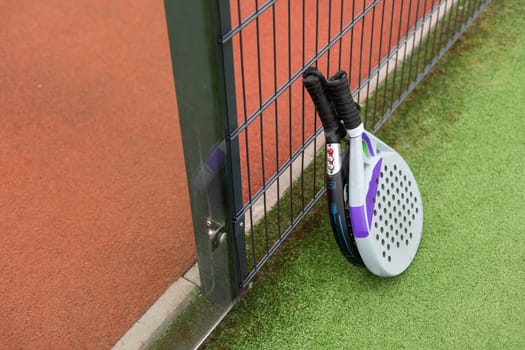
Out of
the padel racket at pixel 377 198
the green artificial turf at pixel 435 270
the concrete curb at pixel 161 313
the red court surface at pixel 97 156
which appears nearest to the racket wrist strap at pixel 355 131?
the padel racket at pixel 377 198

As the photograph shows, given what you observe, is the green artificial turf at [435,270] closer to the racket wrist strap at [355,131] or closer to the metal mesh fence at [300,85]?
the metal mesh fence at [300,85]

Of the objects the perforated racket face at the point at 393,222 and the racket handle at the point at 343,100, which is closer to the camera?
the racket handle at the point at 343,100

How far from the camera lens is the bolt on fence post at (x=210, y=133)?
1617mm

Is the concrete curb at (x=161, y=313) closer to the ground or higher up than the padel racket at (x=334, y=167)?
closer to the ground

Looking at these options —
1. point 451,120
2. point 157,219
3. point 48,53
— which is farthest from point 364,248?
point 48,53

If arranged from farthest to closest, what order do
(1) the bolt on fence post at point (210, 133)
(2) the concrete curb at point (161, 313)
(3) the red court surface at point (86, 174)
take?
(3) the red court surface at point (86, 174)
(2) the concrete curb at point (161, 313)
(1) the bolt on fence post at point (210, 133)

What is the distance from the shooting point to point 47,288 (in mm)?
2383

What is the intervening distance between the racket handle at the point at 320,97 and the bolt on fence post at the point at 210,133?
10.7 inches

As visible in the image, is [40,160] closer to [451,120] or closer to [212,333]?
[212,333]

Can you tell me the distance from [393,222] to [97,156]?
1.25 metres

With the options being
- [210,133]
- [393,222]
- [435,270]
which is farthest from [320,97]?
[435,270]

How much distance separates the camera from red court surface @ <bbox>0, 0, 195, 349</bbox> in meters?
2.34

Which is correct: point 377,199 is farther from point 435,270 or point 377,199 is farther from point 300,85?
point 300,85

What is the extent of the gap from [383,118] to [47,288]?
4.76ft
